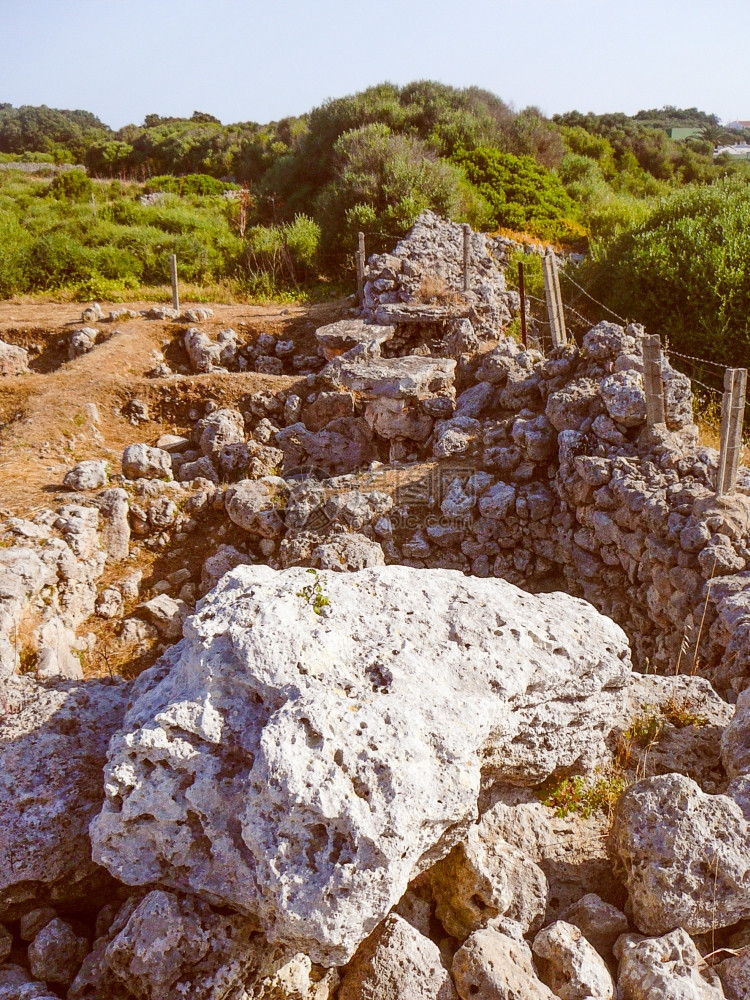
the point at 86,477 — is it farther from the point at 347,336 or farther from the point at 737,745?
the point at 737,745

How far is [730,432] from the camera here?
6.11 m

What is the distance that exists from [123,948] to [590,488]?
18.7 ft

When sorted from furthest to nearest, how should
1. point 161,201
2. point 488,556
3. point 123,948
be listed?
point 161,201 → point 488,556 → point 123,948

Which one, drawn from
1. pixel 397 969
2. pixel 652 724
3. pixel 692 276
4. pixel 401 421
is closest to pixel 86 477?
pixel 401 421

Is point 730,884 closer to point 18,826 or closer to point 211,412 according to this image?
point 18,826

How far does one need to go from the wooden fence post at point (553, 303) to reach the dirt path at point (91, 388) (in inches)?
160

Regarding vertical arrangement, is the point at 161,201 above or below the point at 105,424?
above

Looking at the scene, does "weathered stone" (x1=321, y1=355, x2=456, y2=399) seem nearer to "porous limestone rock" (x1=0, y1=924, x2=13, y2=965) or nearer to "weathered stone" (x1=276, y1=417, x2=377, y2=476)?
"weathered stone" (x1=276, y1=417, x2=377, y2=476)

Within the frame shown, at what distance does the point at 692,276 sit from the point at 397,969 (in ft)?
39.3

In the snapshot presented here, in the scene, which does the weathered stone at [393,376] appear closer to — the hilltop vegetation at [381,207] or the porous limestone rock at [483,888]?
the hilltop vegetation at [381,207]

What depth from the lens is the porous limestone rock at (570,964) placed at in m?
2.76

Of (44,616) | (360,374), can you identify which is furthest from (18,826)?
(360,374)

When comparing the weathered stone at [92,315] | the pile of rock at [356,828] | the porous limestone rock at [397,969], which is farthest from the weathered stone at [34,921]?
the weathered stone at [92,315]

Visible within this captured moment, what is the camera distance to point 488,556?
7.72 m
